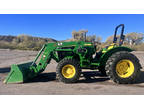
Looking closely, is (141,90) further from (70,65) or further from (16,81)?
(16,81)

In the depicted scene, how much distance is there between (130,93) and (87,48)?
8.45 feet

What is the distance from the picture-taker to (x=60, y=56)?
5738mm

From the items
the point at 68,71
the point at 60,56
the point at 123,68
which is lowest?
the point at 68,71

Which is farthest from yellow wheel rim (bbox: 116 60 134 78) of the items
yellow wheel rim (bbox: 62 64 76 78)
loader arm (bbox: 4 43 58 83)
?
loader arm (bbox: 4 43 58 83)

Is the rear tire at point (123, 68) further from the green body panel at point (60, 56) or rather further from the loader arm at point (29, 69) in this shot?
the loader arm at point (29, 69)

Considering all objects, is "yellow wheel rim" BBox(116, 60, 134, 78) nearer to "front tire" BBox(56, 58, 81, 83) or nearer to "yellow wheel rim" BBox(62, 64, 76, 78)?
"front tire" BBox(56, 58, 81, 83)

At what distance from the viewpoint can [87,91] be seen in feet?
12.9

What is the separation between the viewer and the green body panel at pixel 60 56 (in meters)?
4.88

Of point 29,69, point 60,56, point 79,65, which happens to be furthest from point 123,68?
point 29,69

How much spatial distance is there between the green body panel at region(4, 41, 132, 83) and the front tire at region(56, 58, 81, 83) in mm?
597

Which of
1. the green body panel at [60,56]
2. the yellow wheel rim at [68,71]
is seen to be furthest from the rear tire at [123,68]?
the yellow wheel rim at [68,71]

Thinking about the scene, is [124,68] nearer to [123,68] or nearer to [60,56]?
[123,68]

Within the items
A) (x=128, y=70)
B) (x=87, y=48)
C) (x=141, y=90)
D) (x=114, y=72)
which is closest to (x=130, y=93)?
(x=141, y=90)

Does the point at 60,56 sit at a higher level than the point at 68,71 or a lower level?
higher
